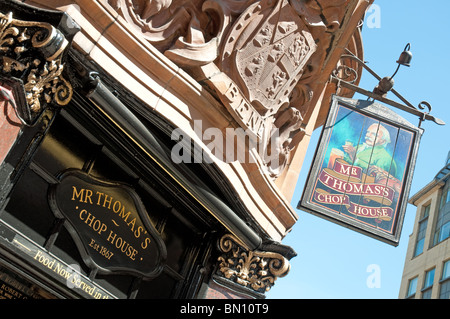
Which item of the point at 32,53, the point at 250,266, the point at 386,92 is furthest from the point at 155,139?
the point at 386,92

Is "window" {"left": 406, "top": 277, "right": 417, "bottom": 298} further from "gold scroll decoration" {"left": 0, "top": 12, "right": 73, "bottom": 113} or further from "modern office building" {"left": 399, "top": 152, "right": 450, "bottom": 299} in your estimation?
"gold scroll decoration" {"left": 0, "top": 12, "right": 73, "bottom": 113}

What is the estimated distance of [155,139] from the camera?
6.60m

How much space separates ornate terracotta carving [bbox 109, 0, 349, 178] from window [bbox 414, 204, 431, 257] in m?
35.3

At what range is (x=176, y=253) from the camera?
26.5 ft

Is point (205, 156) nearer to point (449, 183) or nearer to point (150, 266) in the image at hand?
point (150, 266)

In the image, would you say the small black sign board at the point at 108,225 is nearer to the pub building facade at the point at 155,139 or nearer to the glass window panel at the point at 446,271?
the pub building facade at the point at 155,139

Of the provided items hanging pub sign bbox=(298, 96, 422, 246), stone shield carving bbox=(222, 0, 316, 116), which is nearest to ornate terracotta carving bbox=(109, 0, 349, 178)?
stone shield carving bbox=(222, 0, 316, 116)

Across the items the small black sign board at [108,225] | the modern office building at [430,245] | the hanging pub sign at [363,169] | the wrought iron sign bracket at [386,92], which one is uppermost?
the modern office building at [430,245]

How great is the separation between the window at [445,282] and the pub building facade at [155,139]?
28249 millimetres

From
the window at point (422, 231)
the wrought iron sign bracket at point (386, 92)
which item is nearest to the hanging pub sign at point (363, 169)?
the wrought iron sign bracket at point (386, 92)

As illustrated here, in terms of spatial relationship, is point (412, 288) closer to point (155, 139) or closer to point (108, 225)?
point (108, 225)

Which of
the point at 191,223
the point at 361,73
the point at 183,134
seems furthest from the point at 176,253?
the point at 361,73

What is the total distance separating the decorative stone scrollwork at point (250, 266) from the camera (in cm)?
817

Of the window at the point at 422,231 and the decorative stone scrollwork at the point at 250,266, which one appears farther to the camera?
the window at the point at 422,231
